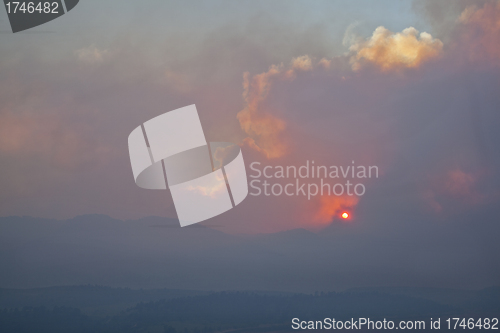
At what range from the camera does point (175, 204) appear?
15.8 ft

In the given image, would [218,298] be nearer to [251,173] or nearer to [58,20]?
[251,173]

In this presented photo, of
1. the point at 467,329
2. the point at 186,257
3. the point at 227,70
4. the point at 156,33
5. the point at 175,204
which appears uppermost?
the point at 156,33

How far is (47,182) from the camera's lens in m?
4.84

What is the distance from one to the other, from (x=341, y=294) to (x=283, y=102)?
2.06m

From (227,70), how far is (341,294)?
2592 millimetres

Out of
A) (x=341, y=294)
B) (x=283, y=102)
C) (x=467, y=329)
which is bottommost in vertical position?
(x=467, y=329)

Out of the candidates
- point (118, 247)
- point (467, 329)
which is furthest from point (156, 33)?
point (467, 329)

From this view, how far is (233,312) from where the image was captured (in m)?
4.78

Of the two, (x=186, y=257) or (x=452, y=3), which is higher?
(x=452, y=3)

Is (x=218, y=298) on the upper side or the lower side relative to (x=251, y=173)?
lower

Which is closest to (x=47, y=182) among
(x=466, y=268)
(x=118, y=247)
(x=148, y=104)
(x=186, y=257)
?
(x=118, y=247)

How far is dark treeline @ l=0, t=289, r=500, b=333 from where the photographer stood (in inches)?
187

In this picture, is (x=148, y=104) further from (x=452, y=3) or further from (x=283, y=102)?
(x=452, y=3)

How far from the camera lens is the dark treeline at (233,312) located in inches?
187
